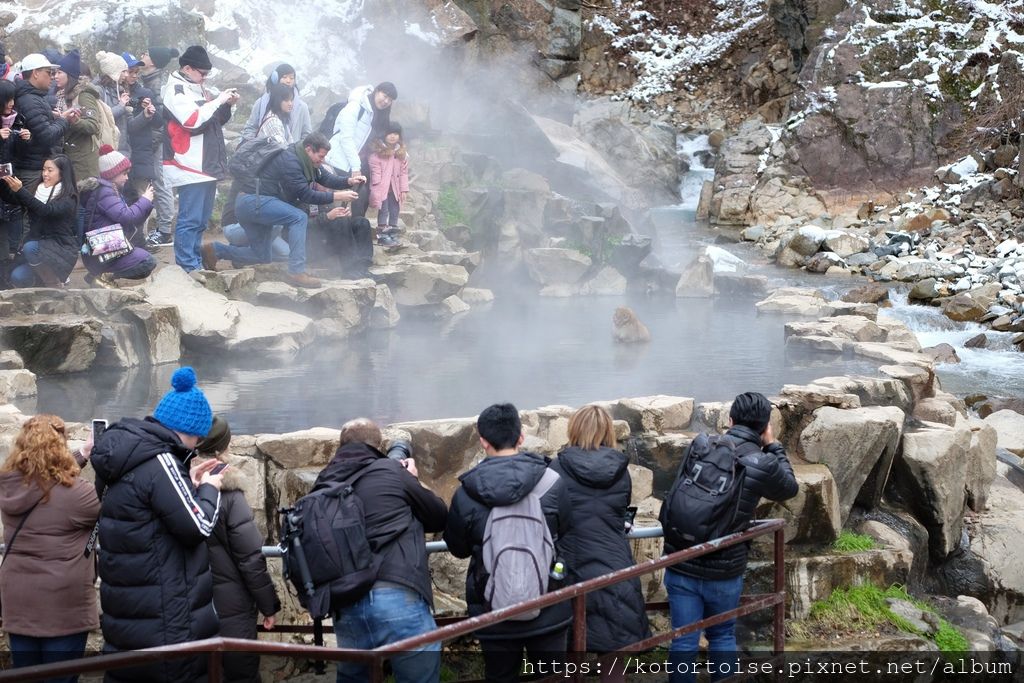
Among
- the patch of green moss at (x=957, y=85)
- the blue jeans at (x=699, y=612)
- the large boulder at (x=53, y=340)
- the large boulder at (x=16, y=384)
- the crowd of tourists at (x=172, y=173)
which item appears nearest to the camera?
the blue jeans at (x=699, y=612)

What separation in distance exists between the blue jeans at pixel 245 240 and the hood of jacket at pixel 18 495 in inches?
260

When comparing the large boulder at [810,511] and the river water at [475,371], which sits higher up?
the river water at [475,371]

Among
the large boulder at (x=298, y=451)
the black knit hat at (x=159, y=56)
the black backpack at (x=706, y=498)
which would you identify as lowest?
the large boulder at (x=298, y=451)

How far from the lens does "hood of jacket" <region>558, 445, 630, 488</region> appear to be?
14.1ft

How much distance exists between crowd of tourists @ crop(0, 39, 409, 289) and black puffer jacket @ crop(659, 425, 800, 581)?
620cm

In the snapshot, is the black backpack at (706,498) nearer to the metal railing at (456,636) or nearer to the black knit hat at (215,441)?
the metal railing at (456,636)

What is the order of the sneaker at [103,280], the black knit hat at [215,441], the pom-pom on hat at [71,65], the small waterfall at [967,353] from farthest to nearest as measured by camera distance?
the small waterfall at [967,353] → the pom-pom on hat at [71,65] → the sneaker at [103,280] → the black knit hat at [215,441]

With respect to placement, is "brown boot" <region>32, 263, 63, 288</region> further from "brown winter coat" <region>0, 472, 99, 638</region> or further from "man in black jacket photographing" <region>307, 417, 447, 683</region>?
"man in black jacket photographing" <region>307, 417, 447, 683</region>

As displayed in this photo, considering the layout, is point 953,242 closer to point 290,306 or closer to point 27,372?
point 290,306

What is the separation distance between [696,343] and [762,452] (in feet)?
18.3

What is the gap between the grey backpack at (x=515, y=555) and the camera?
387 centimetres

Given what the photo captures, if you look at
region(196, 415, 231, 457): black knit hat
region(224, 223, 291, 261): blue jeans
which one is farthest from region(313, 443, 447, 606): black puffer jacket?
region(224, 223, 291, 261): blue jeans

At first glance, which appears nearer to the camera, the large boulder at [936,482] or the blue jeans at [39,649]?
the blue jeans at [39,649]

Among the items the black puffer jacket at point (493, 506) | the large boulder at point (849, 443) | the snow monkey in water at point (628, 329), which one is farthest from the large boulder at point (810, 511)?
the snow monkey in water at point (628, 329)
